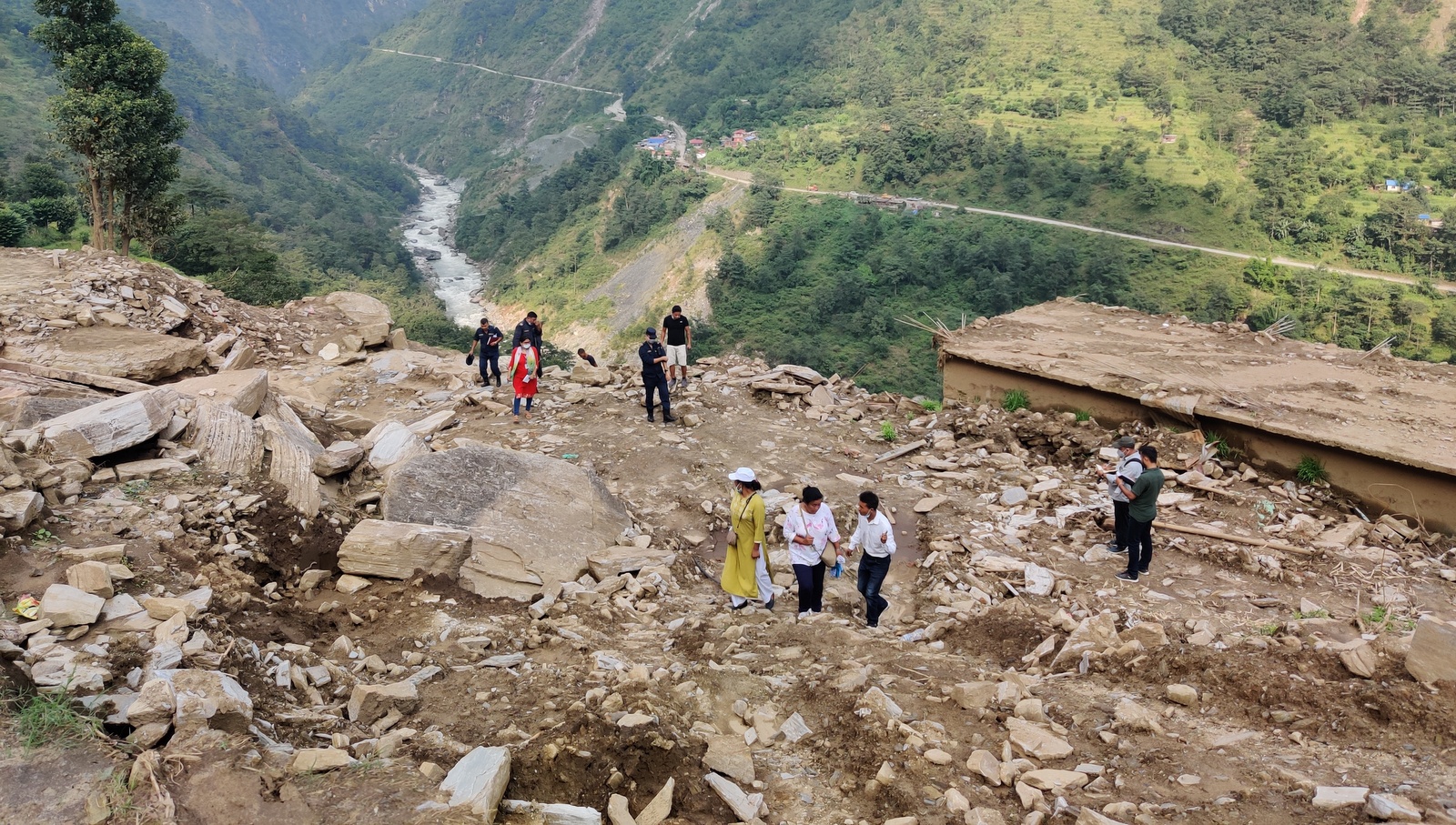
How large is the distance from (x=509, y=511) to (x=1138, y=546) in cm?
523

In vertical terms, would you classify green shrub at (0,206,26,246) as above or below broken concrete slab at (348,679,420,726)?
above

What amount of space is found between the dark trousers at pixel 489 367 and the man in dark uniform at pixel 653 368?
101 inches

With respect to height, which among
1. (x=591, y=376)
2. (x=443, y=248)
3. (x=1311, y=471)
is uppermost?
(x=443, y=248)

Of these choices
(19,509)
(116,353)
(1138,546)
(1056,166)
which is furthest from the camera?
(1056,166)

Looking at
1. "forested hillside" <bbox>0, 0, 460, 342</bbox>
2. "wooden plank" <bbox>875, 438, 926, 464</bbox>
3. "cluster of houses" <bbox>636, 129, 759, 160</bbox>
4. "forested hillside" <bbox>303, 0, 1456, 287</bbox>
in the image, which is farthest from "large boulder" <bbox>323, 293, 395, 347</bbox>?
"cluster of houses" <bbox>636, 129, 759, 160</bbox>

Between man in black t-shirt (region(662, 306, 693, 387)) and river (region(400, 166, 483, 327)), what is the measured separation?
3496cm

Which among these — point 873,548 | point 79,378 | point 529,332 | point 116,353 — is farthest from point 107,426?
point 873,548

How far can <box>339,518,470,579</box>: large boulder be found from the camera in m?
5.87

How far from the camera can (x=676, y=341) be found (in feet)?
36.2

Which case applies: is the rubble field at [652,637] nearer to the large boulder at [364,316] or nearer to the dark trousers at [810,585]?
the dark trousers at [810,585]

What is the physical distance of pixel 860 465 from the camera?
388 inches

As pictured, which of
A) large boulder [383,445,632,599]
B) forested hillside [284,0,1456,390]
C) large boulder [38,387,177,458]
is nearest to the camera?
large boulder [38,387,177,458]

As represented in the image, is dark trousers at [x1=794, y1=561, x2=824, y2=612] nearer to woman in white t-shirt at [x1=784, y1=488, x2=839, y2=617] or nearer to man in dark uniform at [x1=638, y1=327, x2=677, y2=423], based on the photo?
woman in white t-shirt at [x1=784, y1=488, x2=839, y2=617]

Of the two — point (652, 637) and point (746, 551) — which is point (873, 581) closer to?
point (746, 551)
